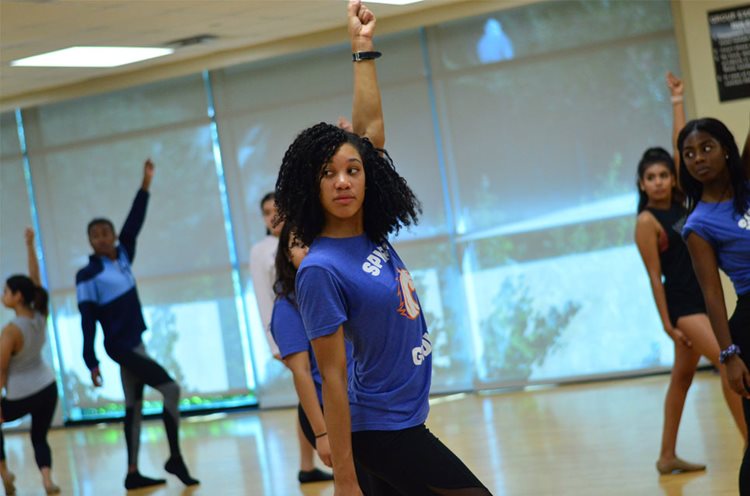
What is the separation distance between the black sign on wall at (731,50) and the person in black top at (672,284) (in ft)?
9.34

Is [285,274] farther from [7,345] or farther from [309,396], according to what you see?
[7,345]

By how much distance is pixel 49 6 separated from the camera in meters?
6.09

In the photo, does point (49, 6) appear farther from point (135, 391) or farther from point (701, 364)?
point (701, 364)

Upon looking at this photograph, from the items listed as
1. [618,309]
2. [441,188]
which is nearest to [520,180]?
[441,188]

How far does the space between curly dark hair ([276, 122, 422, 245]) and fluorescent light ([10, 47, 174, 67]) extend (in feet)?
18.7

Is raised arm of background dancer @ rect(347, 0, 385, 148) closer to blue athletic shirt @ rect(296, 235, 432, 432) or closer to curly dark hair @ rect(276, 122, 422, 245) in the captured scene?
curly dark hair @ rect(276, 122, 422, 245)

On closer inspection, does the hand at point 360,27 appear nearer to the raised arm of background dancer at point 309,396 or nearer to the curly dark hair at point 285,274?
the curly dark hair at point 285,274

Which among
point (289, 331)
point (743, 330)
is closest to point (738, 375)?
point (743, 330)

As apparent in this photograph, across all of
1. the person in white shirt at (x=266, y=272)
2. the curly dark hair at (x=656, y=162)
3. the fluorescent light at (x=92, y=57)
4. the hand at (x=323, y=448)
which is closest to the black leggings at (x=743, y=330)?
the hand at (x=323, y=448)

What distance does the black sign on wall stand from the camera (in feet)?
24.1

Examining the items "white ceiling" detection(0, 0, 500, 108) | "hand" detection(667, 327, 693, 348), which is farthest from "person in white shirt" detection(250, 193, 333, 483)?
"hand" detection(667, 327, 693, 348)

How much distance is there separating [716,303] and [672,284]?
4.75 ft

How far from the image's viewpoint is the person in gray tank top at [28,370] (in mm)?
6734

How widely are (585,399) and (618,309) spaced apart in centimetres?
103
